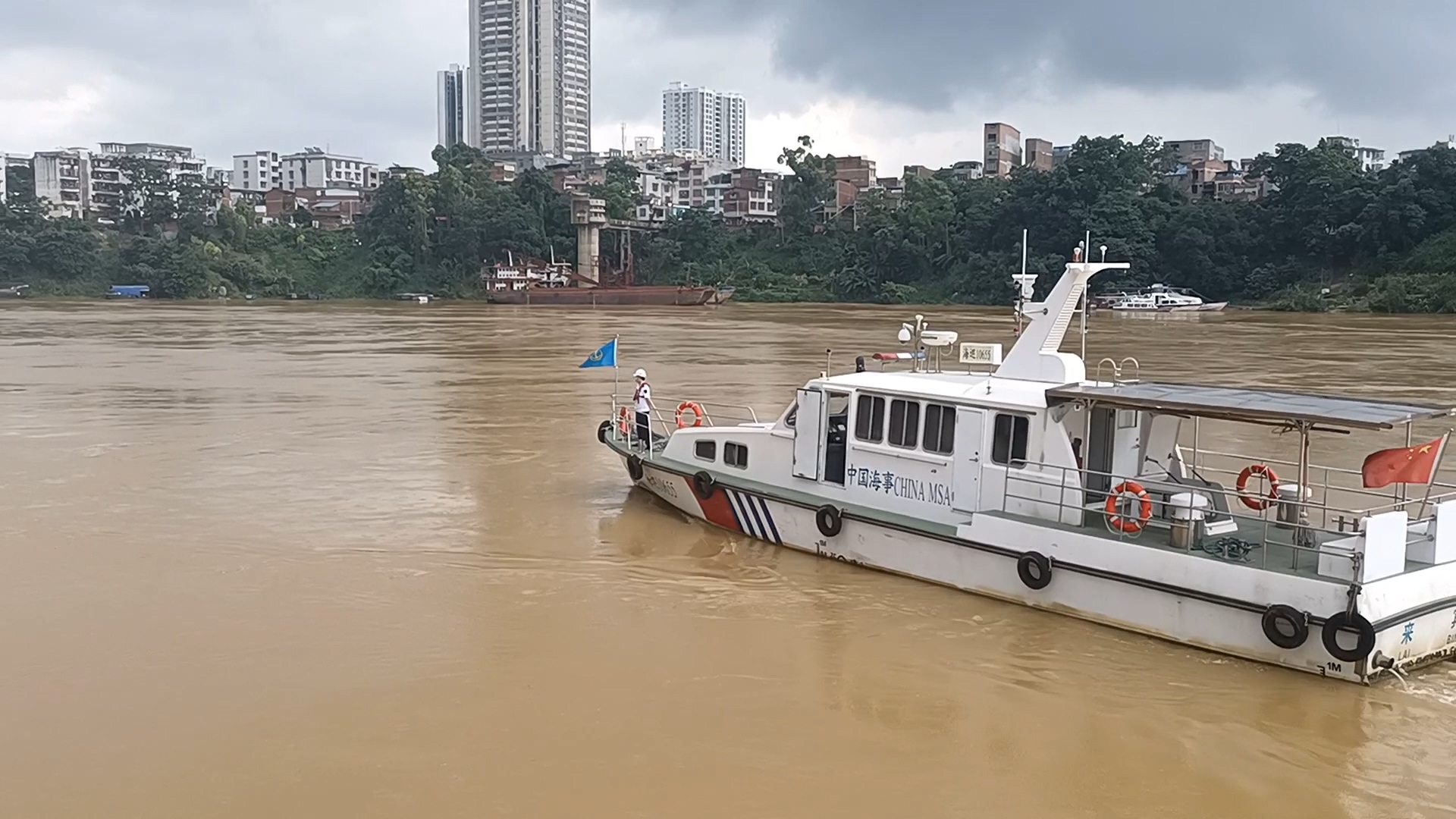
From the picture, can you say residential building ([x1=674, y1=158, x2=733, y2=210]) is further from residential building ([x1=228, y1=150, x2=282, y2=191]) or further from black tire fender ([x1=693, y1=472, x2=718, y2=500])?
black tire fender ([x1=693, y1=472, x2=718, y2=500])

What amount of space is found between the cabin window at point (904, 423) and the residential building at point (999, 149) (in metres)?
105

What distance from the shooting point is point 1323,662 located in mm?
8609

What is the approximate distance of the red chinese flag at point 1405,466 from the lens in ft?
28.8

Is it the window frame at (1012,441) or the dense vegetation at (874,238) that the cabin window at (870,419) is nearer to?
the window frame at (1012,441)

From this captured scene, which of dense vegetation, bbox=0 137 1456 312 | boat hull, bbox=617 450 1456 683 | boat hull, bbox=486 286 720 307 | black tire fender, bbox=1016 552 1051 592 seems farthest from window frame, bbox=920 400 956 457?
boat hull, bbox=486 286 720 307

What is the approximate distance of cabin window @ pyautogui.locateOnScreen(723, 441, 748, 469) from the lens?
41.6 feet

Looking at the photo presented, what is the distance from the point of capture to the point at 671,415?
2234 centimetres

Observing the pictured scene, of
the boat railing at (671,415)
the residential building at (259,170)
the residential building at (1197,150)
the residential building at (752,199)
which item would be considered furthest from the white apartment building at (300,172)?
the boat railing at (671,415)

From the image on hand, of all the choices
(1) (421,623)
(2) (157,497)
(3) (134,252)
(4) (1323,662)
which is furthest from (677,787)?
(3) (134,252)

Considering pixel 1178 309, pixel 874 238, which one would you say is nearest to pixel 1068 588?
pixel 1178 309

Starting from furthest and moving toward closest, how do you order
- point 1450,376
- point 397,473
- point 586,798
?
point 1450,376 < point 397,473 < point 586,798

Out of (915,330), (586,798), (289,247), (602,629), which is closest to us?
(586,798)

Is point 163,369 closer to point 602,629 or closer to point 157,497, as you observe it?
point 157,497

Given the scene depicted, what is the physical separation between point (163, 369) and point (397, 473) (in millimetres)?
18318
